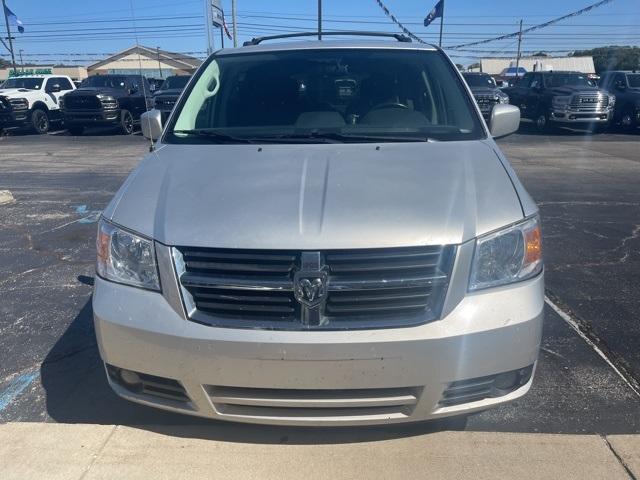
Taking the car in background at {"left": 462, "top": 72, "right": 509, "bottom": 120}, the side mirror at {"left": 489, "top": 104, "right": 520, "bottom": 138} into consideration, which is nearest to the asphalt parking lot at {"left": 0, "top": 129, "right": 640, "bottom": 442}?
the side mirror at {"left": 489, "top": 104, "right": 520, "bottom": 138}

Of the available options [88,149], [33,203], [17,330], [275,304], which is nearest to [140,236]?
[275,304]

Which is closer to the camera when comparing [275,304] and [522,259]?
[275,304]

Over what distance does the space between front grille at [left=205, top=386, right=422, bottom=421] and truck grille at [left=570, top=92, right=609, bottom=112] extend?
1781cm

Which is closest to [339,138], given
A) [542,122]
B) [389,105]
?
[389,105]

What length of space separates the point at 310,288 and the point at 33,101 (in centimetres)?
Result: 2037

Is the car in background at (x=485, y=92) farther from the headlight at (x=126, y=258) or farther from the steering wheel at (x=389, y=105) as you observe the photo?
→ the headlight at (x=126, y=258)

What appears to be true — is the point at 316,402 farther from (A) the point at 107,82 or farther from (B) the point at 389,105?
(A) the point at 107,82

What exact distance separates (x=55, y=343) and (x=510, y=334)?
3.00m

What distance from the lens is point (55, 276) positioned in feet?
16.6

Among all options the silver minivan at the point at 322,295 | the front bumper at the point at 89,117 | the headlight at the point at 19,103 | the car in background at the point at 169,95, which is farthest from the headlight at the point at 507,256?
the headlight at the point at 19,103

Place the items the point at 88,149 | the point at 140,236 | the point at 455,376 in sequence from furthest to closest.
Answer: the point at 88,149
the point at 140,236
the point at 455,376

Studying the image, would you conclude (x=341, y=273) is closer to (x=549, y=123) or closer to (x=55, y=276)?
(x=55, y=276)

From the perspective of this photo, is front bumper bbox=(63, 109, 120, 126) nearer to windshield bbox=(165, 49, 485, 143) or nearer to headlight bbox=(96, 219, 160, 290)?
windshield bbox=(165, 49, 485, 143)

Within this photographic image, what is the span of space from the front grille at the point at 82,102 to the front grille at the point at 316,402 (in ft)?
57.6
